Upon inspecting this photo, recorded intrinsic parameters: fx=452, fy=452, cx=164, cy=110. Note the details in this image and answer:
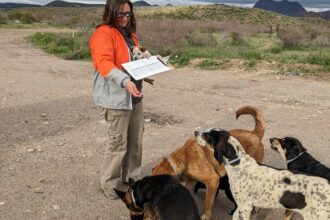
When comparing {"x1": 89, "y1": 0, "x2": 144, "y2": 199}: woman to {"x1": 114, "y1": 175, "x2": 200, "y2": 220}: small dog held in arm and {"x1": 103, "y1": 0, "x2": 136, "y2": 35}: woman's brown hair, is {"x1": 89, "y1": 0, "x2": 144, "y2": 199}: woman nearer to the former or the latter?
{"x1": 103, "y1": 0, "x2": 136, "y2": 35}: woman's brown hair

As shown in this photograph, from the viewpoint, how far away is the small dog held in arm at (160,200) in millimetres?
4016

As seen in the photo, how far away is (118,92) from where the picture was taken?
4828mm

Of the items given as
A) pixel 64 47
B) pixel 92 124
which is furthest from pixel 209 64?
pixel 64 47

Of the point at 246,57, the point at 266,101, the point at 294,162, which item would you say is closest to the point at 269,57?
the point at 246,57

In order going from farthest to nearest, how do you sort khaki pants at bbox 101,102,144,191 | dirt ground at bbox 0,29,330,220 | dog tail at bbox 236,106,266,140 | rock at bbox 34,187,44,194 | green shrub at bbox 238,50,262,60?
green shrub at bbox 238,50,262,60 → rock at bbox 34,187,44,194 → dirt ground at bbox 0,29,330,220 → dog tail at bbox 236,106,266,140 → khaki pants at bbox 101,102,144,191

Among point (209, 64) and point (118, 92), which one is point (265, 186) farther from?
point (209, 64)

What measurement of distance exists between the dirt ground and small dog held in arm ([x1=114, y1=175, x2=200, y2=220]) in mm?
538

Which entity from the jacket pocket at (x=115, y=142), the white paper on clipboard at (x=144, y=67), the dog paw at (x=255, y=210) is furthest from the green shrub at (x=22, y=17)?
the dog paw at (x=255, y=210)

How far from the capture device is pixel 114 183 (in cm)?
540

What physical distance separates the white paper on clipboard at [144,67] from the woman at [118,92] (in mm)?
75

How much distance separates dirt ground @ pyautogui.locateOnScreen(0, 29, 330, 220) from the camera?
17.8 ft

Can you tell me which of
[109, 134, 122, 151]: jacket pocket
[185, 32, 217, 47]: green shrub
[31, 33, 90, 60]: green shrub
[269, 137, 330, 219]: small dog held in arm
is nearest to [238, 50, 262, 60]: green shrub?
[185, 32, 217, 47]: green shrub

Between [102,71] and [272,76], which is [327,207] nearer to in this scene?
[102,71]

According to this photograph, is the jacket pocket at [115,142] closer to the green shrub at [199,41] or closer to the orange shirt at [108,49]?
A: the orange shirt at [108,49]
